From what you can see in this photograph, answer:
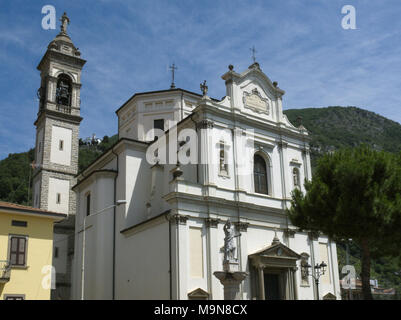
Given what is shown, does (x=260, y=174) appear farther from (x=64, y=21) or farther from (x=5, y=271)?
(x=64, y=21)

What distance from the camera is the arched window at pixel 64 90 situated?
39719 mm

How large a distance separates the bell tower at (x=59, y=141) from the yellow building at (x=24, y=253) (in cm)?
1369

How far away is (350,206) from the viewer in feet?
59.3

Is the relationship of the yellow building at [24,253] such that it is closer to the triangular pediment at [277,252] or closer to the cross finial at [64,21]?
the triangular pediment at [277,252]

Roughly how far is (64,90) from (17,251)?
22080 mm

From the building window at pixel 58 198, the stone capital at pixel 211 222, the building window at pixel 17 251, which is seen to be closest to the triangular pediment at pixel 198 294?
the stone capital at pixel 211 222

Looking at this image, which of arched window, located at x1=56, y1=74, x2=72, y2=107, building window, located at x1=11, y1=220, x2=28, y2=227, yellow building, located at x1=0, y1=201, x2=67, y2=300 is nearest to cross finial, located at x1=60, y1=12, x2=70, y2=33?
arched window, located at x1=56, y1=74, x2=72, y2=107

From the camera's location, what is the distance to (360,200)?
18.2 metres

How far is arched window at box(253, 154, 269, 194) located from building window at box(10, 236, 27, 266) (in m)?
13.6

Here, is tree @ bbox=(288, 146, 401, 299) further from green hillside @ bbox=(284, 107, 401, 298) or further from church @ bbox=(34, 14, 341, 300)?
green hillside @ bbox=(284, 107, 401, 298)

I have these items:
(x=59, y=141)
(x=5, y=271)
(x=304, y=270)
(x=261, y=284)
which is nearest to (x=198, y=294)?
(x=261, y=284)
